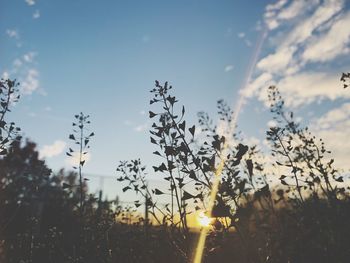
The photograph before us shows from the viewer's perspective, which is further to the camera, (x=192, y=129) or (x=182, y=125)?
(x=182, y=125)

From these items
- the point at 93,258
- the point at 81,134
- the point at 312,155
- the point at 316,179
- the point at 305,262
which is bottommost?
the point at 305,262

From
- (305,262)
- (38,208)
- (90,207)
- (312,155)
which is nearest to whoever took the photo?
(305,262)

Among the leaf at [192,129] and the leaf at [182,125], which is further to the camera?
the leaf at [182,125]

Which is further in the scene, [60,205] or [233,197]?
[60,205]

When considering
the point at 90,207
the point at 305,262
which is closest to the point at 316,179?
the point at 305,262

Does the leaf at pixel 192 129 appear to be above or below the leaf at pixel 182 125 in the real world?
below

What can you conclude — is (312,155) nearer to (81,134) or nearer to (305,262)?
(305,262)

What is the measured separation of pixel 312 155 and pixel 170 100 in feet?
21.5

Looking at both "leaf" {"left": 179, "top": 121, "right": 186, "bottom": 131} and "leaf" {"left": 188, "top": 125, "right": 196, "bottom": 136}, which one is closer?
"leaf" {"left": 188, "top": 125, "right": 196, "bottom": 136}

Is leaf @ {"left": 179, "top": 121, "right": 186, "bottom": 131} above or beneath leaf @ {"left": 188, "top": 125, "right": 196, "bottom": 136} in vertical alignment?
above

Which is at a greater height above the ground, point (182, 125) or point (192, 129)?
point (182, 125)

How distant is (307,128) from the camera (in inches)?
391

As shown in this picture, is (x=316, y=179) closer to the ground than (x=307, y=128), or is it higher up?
closer to the ground

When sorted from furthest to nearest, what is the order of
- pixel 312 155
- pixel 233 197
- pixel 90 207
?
pixel 90 207 → pixel 312 155 → pixel 233 197
